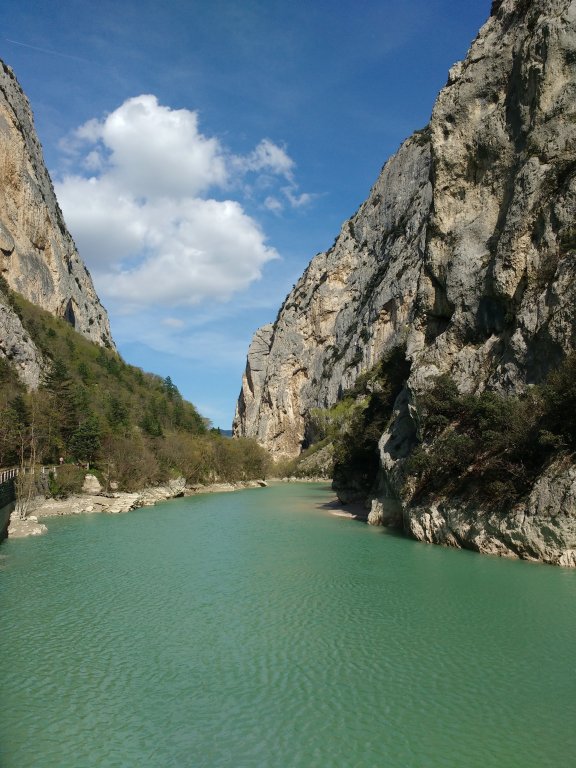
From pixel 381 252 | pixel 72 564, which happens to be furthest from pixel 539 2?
pixel 381 252

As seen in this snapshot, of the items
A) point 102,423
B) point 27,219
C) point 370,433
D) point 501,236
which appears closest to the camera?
point 501,236

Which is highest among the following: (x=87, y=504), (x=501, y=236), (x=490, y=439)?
(x=501, y=236)

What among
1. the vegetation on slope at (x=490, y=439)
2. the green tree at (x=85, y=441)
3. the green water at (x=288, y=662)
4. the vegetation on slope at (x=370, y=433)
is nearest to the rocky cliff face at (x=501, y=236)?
the vegetation on slope at (x=490, y=439)

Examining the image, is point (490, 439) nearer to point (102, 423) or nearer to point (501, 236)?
point (501, 236)

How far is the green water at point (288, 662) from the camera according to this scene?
22.7 ft

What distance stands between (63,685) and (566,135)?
81.8 ft

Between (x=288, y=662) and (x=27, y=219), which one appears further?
(x=27, y=219)

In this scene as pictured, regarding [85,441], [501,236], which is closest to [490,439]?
[501,236]

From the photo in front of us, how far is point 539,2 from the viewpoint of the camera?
24391 mm

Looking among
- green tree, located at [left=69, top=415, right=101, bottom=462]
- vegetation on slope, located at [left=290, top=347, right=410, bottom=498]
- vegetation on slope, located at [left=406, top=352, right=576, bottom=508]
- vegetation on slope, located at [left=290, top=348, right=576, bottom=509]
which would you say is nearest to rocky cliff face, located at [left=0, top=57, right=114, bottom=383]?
green tree, located at [left=69, top=415, right=101, bottom=462]

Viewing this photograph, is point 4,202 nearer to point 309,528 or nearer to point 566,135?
point 309,528

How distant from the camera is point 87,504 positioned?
1357 inches

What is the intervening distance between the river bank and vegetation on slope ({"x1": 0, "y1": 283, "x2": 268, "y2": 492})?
1160 mm

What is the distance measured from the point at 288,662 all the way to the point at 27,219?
65.1 m
